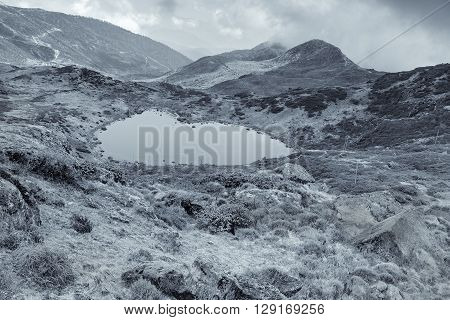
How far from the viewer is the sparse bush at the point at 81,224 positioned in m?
12.5

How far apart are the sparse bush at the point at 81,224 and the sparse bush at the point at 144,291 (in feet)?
12.2

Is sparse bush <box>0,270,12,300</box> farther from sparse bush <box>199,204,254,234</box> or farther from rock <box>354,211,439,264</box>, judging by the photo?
rock <box>354,211,439,264</box>

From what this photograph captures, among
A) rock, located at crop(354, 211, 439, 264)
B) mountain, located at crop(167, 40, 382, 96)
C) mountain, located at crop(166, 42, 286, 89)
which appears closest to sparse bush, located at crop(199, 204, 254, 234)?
rock, located at crop(354, 211, 439, 264)

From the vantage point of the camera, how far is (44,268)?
29.6 feet

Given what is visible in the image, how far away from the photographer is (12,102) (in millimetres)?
51500

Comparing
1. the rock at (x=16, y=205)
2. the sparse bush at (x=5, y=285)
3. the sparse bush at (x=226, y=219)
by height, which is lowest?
the sparse bush at (x=226, y=219)

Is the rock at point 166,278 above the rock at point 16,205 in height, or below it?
below

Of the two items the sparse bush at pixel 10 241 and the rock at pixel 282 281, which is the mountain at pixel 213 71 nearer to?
the rock at pixel 282 281

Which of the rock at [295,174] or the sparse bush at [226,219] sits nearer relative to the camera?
the sparse bush at [226,219]

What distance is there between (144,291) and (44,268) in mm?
2304

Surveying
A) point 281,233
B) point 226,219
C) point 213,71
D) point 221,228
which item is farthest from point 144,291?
point 213,71

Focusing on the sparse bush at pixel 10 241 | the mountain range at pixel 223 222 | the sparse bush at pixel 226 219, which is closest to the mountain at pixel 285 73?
the mountain range at pixel 223 222

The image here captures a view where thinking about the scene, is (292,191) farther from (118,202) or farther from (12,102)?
(12,102)

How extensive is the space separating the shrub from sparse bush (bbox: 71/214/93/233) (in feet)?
9.28
